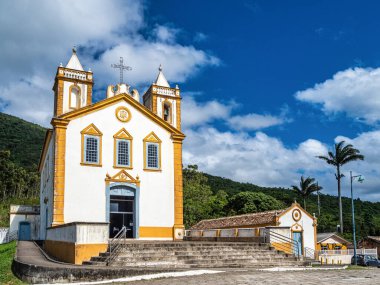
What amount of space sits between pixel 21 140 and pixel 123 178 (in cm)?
6923

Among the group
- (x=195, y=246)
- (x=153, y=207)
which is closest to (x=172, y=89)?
(x=153, y=207)

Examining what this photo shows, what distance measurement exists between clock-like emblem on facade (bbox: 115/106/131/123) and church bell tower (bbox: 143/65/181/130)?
8.17 ft

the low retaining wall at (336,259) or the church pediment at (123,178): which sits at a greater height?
the church pediment at (123,178)

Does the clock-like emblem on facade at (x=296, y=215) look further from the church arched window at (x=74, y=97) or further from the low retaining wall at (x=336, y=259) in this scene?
the church arched window at (x=74, y=97)

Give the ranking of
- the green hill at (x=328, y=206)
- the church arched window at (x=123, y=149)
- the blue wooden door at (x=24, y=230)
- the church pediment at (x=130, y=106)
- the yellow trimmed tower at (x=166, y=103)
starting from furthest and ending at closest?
the green hill at (x=328, y=206) < the blue wooden door at (x=24, y=230) < the yellow trimmed tower at (x=166, y=103) < the church arched window at (x=123, y=149) < the church pediment at (x=130, y=106)

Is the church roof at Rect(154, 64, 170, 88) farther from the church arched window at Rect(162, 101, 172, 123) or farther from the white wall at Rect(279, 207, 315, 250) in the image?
the white wall at Rect(279, 207, 315, 250)

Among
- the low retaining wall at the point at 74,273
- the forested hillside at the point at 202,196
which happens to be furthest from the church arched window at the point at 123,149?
the forested hillside at the point at 202,196

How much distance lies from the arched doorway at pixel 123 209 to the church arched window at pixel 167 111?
5557 mm

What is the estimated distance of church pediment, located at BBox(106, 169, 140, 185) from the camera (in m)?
23.2

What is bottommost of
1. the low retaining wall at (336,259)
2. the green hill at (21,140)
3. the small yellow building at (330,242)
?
the low retaining wall at (336,259)

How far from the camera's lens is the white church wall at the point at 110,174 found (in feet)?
73.5

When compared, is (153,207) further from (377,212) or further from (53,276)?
(377,212)

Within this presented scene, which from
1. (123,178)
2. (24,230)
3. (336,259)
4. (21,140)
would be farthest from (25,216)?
A: (21,140)

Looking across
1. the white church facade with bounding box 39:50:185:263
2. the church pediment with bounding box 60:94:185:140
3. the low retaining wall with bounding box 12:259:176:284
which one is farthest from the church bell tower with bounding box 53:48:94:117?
the low retaining wall with bounding box 12:259:176:284
